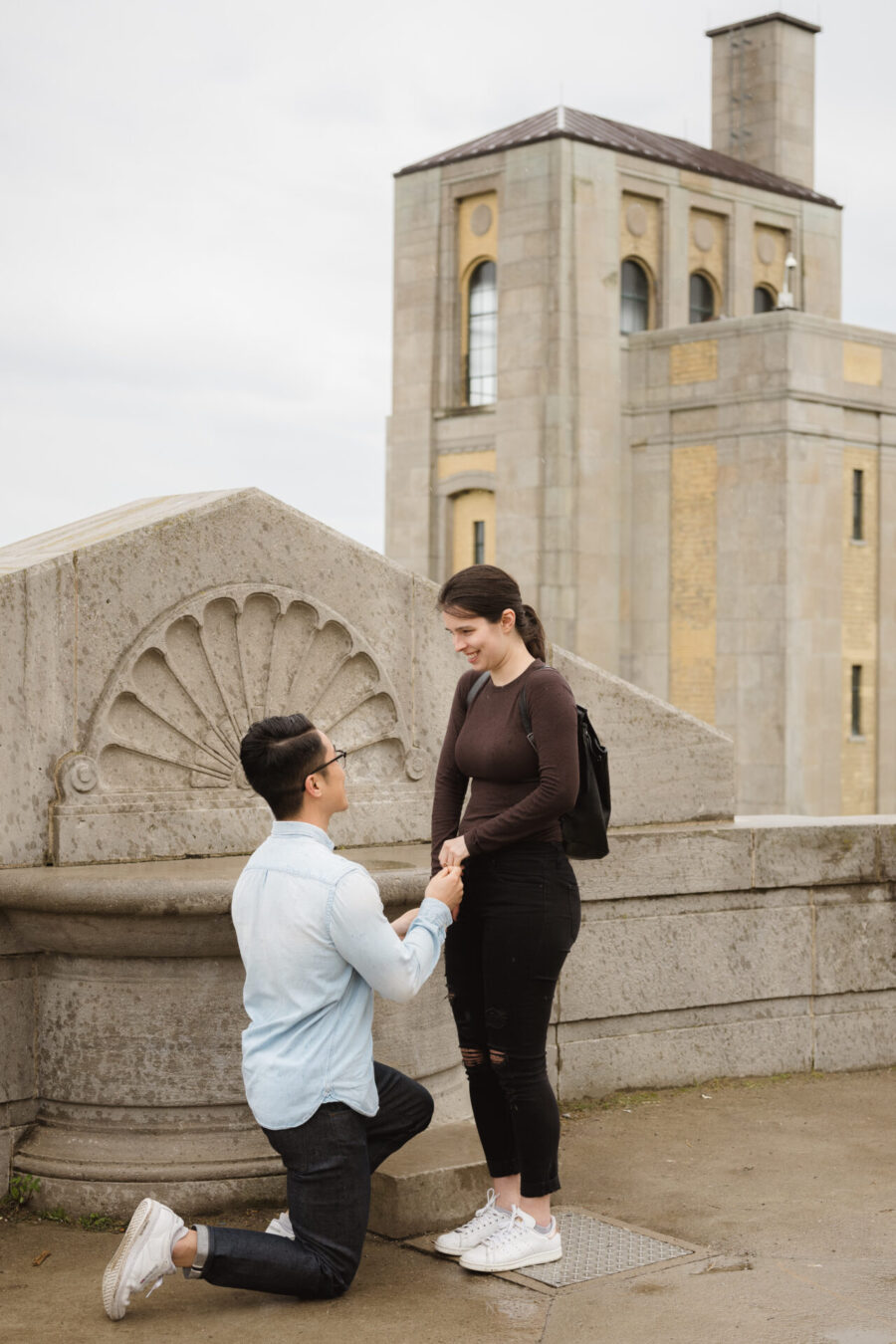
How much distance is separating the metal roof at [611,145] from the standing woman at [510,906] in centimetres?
2917

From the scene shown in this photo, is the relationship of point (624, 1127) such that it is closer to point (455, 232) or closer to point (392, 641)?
point (392, 641)

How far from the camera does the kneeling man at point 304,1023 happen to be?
4043 millimetres

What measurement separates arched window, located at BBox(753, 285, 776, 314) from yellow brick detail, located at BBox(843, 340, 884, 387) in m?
5.50

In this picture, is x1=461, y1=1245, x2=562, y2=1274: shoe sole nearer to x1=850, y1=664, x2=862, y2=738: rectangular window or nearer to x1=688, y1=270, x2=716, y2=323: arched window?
x1=850, y1=664, x2=862, y2=738: rectangular window

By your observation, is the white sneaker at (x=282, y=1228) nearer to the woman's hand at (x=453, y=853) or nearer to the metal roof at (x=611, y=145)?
the woman's hand at (x=453, y=853)

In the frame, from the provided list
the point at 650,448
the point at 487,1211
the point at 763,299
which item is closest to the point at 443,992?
the point at 487,1211

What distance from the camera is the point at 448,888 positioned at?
4.31m

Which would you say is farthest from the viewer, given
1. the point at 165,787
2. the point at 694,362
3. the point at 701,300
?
the point at 701,300

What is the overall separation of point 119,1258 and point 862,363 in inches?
1193

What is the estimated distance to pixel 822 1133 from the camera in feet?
20.1

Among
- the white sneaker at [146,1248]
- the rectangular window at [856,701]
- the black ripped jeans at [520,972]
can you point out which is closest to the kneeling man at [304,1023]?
the white sneaker at [146,1248]

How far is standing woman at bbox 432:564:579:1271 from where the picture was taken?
4410 mm

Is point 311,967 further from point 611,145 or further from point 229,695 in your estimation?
point 611,145

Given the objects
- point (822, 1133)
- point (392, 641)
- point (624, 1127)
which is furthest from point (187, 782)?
point (822, 1133)
